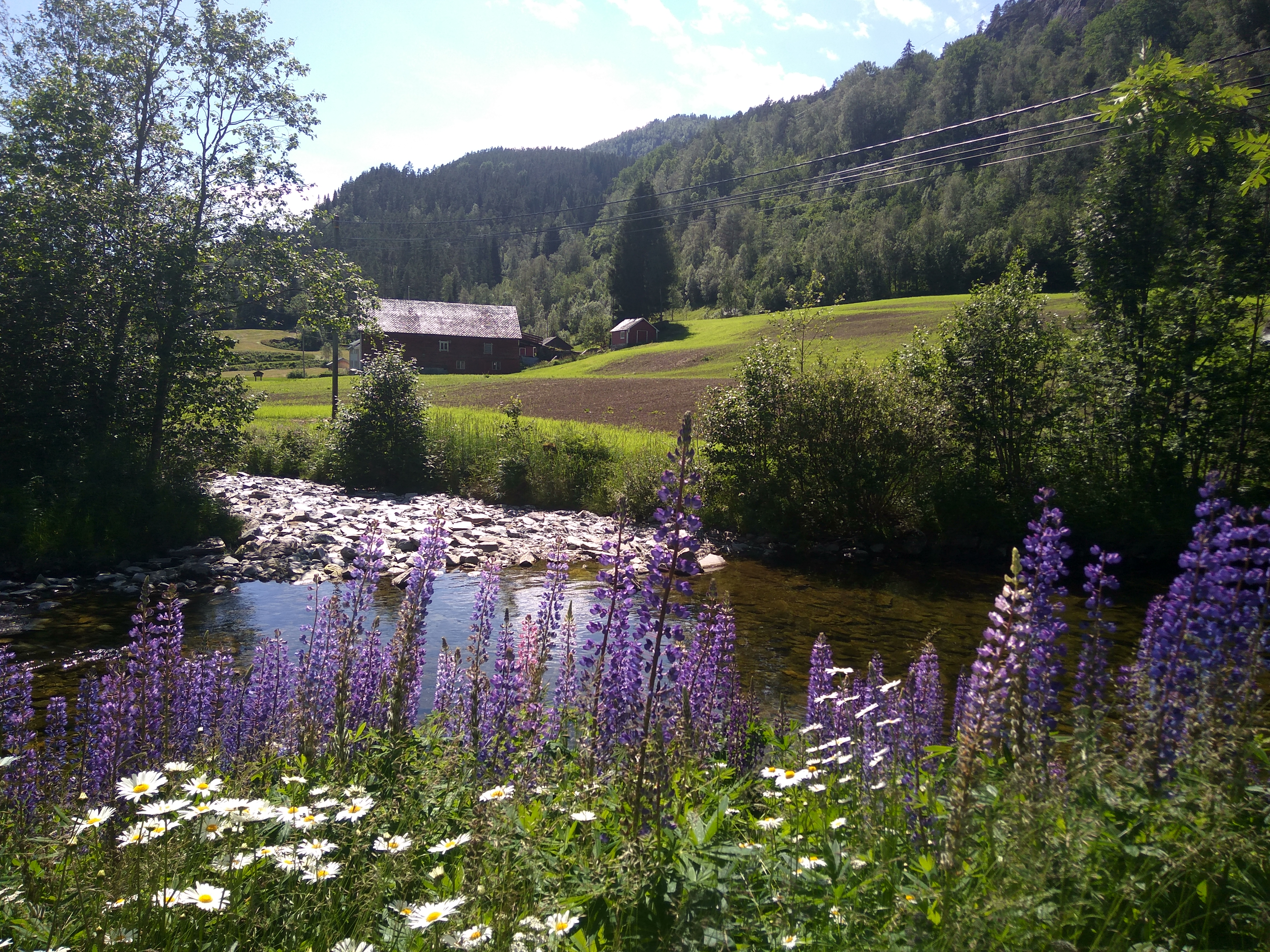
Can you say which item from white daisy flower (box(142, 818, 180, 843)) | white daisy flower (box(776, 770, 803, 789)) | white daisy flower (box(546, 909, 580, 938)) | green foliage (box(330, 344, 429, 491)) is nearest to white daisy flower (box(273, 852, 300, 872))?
white daisy flower (box(142, 818, 180, 843))

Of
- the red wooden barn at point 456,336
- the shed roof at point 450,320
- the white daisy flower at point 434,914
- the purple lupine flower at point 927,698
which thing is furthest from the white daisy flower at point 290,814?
the shed roof at point 450,320

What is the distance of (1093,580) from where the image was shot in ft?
15.9

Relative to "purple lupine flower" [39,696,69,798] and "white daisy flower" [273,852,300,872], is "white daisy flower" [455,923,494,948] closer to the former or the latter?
"white daisy flower" [273,852,300,872]

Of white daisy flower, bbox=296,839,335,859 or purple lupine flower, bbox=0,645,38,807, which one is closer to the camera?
white daisy flower, bbox=296,839,335,859

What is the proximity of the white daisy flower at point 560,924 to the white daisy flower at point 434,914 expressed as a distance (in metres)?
0.32

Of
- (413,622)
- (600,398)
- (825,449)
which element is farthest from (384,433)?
(413,622)

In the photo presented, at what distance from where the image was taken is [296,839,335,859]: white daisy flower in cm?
286

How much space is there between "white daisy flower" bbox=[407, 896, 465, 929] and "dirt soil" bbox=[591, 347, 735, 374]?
60.4 metres

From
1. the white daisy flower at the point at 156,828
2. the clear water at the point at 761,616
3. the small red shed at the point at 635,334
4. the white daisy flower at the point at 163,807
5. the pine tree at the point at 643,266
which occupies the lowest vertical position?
the clear water at the point at 761,616

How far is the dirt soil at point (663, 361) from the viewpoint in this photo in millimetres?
64625

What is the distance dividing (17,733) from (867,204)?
156174mm

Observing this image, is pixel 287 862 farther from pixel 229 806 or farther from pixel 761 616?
pixel 761 616

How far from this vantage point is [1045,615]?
3984mm

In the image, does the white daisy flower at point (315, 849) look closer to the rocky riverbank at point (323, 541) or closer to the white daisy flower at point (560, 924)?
the white daisy flower at point (560, 924)
